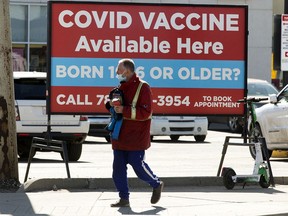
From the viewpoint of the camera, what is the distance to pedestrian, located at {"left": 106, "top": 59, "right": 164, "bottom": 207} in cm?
1166

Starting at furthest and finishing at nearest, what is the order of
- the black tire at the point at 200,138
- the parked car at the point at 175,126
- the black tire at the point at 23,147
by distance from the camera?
the black tire at the point at 200,138 → the parked car at the point at 175,126 → the black tire at the point at 23,147

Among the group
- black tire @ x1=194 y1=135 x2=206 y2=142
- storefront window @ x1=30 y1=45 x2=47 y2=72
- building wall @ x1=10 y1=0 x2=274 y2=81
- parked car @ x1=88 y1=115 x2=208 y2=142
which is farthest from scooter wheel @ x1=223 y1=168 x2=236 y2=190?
building wall @ x1=10 y1=0 x2=274 y2=81

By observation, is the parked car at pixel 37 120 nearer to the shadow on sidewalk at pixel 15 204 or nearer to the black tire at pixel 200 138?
the shadow on sidewalk at pixel 15 204

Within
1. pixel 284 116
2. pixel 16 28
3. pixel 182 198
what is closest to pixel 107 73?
pixel 182 198

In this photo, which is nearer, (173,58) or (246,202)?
(246,202)

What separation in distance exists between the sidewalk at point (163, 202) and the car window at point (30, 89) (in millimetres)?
5984

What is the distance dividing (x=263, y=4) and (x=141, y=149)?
29.4 m

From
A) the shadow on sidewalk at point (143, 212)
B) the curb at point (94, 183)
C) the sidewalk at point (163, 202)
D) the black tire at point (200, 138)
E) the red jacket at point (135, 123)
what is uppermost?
the red jacket at point (135, 123)

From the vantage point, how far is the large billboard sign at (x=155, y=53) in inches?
588

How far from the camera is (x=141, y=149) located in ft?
38.4

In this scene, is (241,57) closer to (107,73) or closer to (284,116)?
(107,73)

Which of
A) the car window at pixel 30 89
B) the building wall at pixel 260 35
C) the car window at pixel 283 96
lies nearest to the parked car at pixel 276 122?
the car window at pixel 283 96

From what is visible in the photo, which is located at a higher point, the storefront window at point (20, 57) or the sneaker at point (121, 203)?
the storefront window at point (20, 57)

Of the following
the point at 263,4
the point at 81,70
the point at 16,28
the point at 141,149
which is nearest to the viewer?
the point at 141,149
